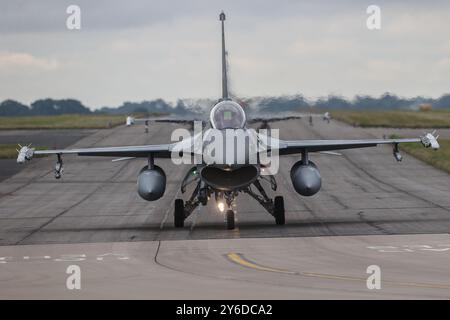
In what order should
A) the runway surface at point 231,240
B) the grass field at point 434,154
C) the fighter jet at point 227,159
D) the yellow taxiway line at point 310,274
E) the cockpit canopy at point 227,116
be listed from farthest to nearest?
the grass field at point 434,154 < the cockpit canopy at point 227,116 < the fighter jet at point 227,159 < the runway surface at point 231,240 < the yellow taxiway line at point 310,274

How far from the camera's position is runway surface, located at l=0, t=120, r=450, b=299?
1794cm

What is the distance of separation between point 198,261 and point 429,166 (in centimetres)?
3055

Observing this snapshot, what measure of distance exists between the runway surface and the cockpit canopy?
119 inches

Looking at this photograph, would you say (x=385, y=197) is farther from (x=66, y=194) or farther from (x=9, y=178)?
(x=9, y=178)

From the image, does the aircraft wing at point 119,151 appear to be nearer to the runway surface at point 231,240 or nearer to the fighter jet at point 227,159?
the fighter jet at point 227,159

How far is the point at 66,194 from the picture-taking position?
137ft

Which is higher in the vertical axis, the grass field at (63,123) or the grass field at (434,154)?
the grass field at (63,123)

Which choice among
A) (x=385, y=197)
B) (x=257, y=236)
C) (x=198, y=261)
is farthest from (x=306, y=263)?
(x=385, y=197)

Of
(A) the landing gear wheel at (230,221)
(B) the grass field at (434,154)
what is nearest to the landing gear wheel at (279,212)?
(A) the landing gear wheel at (230,221)

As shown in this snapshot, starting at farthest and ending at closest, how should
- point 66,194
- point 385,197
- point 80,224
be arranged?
point 66,194, point 385,197, point 80,224

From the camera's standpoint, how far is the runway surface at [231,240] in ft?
58.9

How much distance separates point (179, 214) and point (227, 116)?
396cm

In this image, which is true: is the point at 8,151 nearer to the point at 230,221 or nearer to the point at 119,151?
the point at 119,151

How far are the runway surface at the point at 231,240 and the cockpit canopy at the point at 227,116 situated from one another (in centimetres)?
303
